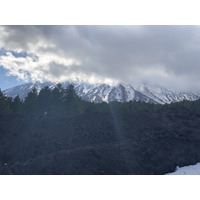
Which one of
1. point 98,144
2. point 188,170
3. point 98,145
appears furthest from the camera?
point 98,144

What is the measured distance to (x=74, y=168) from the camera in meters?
10.6

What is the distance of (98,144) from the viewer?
52.0ft

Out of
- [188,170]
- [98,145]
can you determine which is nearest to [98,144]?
[98,145]

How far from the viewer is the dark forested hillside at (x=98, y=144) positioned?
36.4 feet

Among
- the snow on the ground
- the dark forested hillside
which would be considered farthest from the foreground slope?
the snow on the ground

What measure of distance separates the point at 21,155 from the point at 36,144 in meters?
2.50

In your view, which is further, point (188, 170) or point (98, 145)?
point (98, 145)

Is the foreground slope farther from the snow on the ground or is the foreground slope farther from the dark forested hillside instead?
the snow on the ground

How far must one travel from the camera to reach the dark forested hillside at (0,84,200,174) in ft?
36.4

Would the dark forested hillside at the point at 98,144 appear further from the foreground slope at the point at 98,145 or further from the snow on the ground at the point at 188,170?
the snow on the ground at the point at 188,170

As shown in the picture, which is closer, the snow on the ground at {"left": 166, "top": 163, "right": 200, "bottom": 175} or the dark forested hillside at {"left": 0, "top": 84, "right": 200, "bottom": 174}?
the dark forested hillside at {"left": 0, "top": 84, "right": 200, "bottom": 174}

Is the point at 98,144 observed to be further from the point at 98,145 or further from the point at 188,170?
the point at 188,170

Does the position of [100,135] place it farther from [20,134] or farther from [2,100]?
[2,100]

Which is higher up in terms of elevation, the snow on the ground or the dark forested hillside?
the dark forested hillside
